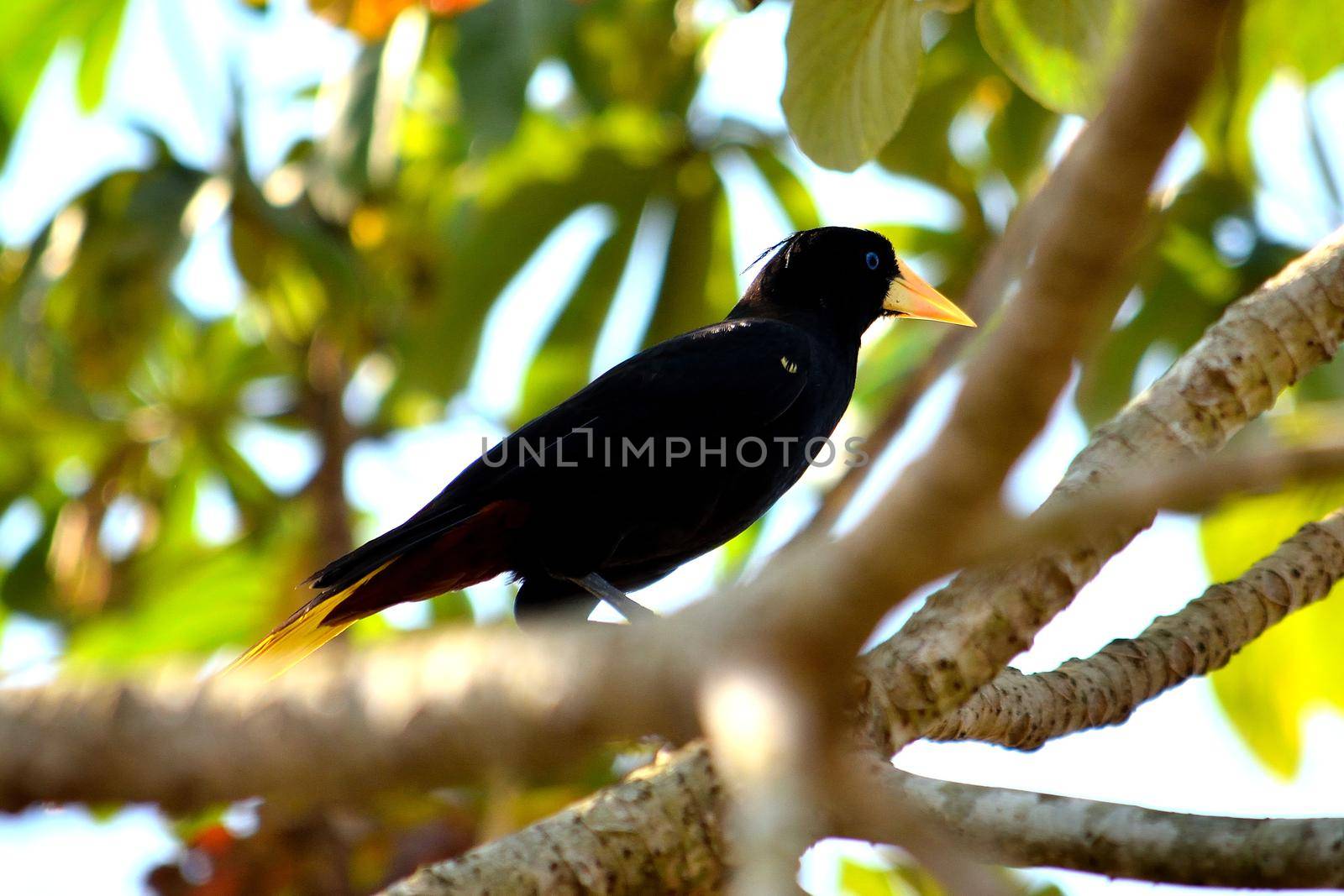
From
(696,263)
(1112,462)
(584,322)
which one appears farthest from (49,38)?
(1112,462)

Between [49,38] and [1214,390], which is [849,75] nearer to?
[1214,390]

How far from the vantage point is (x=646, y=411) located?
2.90m

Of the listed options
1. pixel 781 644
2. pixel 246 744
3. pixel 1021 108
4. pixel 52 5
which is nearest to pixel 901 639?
pixel 781 644

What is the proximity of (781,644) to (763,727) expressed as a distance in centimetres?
6

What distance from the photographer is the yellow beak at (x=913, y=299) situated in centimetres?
347

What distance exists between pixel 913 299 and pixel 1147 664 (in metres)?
1.57

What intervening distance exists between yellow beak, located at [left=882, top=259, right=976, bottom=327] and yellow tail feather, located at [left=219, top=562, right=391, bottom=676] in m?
1.57

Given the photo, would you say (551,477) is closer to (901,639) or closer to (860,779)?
(901,639)

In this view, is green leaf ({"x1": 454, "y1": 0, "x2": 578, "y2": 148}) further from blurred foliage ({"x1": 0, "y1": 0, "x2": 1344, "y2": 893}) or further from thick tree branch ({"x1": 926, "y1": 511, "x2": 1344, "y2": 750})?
thick tree branch ({"x1": 926, "y1": 511, "x2": 1344, "y2": 750})

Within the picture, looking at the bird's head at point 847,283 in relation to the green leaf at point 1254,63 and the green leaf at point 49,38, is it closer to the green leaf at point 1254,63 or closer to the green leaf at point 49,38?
the green leaf at point 1254,63

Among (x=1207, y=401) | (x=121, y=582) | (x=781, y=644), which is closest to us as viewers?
(x=781, y=644)

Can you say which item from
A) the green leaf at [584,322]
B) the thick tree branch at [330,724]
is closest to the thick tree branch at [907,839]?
the thick tree branch at [330,724]

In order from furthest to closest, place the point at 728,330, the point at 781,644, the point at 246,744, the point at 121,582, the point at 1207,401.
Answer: the point at 121,582, the point at 728,330, the point at 1207,401, the point at 781,644, the point at 246,744

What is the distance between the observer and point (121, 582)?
14.7 ft
